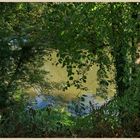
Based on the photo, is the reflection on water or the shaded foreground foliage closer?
the shaded foreground foliage

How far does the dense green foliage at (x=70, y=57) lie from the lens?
687 centimetres

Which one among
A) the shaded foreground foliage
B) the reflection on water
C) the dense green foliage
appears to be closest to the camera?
the shaded foreground foliage

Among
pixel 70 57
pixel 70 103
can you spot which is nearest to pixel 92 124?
pixel 70 57

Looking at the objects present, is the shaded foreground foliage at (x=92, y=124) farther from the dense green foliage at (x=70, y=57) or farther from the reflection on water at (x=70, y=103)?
the reflection on water at (x=70, y=103)

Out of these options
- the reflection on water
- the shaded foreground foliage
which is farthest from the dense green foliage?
the reflection on water

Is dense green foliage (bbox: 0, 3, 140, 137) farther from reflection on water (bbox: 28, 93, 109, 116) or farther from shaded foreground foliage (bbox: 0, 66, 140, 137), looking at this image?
reflection on water (bbox: 28, 93, 109, 116)

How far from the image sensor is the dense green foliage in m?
6.87

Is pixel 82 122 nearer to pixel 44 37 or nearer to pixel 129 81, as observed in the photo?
pixel 129 81

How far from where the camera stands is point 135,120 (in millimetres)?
6844

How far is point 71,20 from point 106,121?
6.02 ft

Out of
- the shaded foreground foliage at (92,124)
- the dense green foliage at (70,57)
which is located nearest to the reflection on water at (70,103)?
the dense green foliage at (70,57)

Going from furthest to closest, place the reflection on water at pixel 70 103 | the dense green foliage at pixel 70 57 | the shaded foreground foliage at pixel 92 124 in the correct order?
the reflection on water at pixel 70 103, the dense green foliage at pixel 70 57, the shaded foreground foliage at pixel 92 124

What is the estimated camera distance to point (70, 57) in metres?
8.54

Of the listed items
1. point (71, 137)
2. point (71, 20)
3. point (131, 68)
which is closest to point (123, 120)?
point (71, 137)
